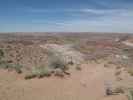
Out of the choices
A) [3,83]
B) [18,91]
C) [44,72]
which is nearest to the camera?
[18,91]

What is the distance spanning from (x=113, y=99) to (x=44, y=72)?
473cm

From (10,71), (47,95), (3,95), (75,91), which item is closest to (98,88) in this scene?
(75,91)

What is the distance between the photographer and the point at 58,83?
1075 cm

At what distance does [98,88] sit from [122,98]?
7.14 ft

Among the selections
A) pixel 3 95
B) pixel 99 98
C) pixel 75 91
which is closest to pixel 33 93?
pixel 3 95

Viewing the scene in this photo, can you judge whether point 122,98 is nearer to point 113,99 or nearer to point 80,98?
point 113,99

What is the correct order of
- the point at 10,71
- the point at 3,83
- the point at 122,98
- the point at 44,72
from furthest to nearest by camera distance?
the point at 10,71
the point at 44,72
the point at 3,83
the point at 122,98

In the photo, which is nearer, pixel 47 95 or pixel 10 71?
pixel 47 95

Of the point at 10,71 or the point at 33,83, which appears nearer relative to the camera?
the point at 33,83

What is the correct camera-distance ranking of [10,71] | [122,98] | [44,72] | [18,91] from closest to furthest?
[122,98] < [18,91] < [44,72] < [10,71]

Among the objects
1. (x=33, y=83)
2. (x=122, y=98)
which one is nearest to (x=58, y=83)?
(x=33, y=83)

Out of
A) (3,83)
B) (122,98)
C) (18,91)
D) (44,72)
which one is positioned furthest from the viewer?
(44,72)

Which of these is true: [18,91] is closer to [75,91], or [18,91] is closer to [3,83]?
[3,83]

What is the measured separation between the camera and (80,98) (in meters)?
8.65
